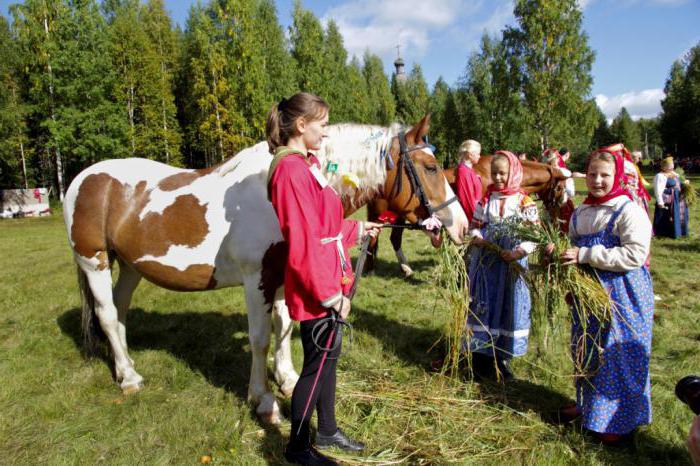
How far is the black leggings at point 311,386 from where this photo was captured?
2248 mm

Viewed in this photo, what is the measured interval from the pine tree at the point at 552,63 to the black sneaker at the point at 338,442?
27553 mm

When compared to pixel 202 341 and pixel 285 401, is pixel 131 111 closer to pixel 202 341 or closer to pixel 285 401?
pixel 202 341

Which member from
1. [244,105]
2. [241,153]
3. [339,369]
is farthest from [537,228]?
[244,105]

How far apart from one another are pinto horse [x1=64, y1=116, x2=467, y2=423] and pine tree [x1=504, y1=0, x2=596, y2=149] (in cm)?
2627

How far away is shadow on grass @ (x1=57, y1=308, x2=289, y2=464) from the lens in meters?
3.74

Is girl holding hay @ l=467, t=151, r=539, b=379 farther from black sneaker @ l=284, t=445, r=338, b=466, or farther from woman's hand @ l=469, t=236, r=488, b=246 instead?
black sneaker @ l=284, t=445, r=338, b=466

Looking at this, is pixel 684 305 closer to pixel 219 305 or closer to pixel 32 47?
pixel 219 305

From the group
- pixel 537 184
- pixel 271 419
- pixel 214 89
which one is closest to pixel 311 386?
pixel 271 419

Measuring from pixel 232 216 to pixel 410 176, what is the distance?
143 cm

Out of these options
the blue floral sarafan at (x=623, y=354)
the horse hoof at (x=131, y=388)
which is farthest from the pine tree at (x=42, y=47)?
the blue floral sarafan at (x=623, y=354)

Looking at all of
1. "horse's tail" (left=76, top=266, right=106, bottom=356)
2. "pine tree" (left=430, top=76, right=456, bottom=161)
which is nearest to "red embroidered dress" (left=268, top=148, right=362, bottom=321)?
"horse's tail" (left=76, top=266, right=106, bottom=356)

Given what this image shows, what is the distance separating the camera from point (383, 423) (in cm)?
297

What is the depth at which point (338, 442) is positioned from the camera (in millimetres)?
2555

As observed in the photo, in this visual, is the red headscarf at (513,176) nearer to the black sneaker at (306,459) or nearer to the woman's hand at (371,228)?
the woman's hand at (371,228)
